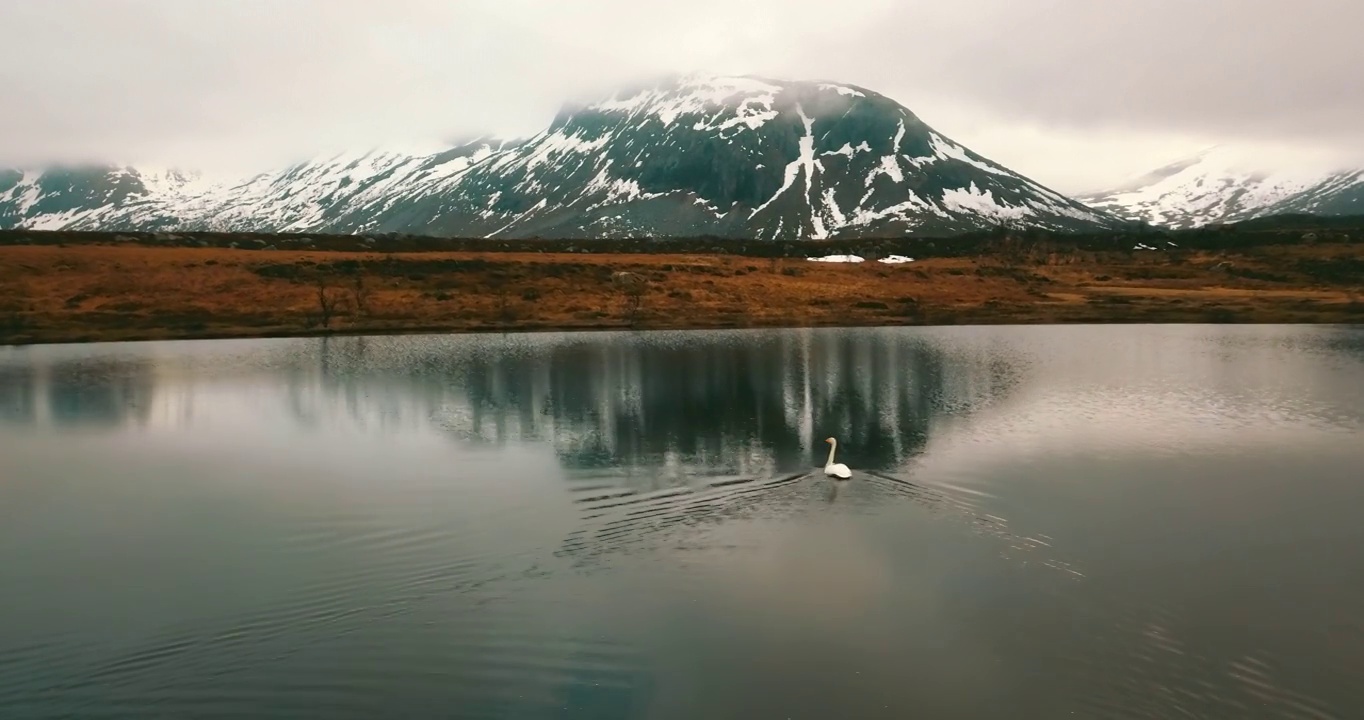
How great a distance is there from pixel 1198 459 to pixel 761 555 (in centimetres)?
2170

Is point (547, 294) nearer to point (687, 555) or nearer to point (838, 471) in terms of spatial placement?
point (838, 471)

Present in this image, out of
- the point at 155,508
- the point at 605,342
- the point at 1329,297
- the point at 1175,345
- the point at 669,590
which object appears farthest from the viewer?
the point at 1329,297

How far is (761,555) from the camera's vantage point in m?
23.8

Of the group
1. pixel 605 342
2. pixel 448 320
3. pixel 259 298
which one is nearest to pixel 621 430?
pixel 605 342

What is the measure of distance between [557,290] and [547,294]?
2402mm

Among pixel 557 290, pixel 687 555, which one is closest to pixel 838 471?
pixel 687 555

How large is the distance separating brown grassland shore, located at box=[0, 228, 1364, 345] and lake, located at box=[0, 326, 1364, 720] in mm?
50728

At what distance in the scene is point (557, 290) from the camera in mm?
117750

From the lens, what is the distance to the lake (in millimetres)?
16703

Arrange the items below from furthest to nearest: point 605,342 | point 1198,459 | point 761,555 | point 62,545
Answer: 1. point 605,342
2. point 1198,459
3. point 62,545
4. point 761,555

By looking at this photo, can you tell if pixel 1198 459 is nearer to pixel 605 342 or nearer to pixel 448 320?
pixel 605 342

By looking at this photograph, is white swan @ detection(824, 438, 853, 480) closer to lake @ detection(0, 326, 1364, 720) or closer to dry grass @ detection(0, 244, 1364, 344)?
lake @ detection(0, 326, 1364, 720)

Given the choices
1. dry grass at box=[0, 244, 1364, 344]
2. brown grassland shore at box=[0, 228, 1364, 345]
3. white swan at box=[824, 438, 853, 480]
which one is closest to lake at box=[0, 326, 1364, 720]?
white swan at box=[824, 438, 853, 480]

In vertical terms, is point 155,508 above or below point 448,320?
below
